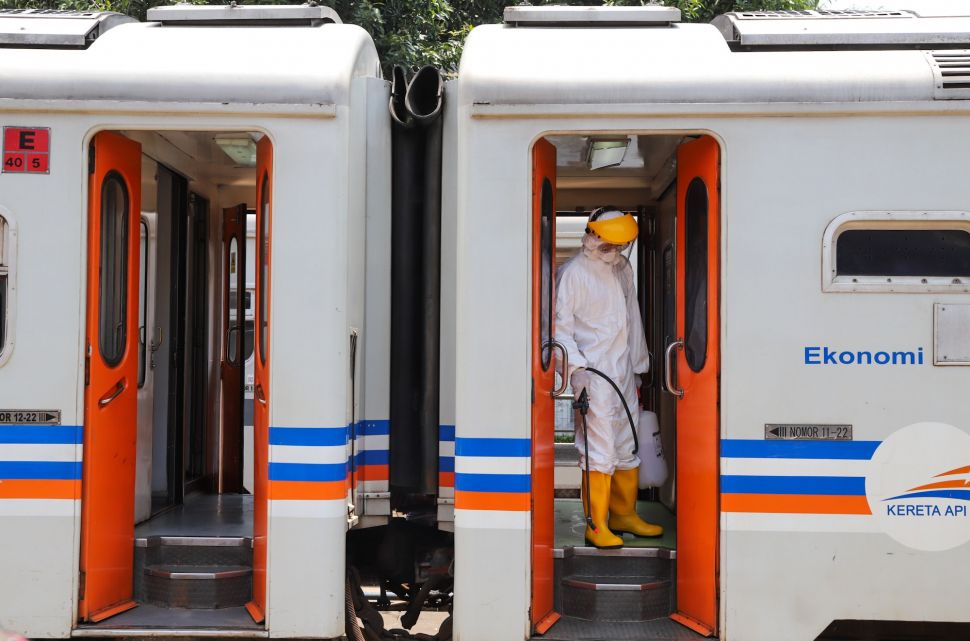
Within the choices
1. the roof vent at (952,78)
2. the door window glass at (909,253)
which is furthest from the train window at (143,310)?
the roof vent at (952,78)

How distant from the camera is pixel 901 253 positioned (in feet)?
13.0

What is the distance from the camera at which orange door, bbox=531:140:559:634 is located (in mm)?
4109

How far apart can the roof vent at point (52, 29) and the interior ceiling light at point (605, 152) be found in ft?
7.98

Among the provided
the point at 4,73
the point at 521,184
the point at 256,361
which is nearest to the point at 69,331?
the point at 256,361

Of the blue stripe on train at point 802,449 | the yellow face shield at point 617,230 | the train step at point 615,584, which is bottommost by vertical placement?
the train step at point 615,584

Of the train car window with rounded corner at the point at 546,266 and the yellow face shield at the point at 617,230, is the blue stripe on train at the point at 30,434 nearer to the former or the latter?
the train car window with rounded corner at the point at 546,266

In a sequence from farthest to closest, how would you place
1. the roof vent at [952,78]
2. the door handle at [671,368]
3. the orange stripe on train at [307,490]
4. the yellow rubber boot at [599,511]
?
the yellow rubber boot at [599,511]
the door handle at [671,368]
the orange stripe on train at [307,490]
the roof vent at [952,78]

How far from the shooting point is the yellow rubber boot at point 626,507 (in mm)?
4895

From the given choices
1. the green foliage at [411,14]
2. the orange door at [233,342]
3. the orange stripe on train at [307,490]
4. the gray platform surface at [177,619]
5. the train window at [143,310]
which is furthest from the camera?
the green foliage at [411,14]

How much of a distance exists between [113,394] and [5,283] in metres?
0.69

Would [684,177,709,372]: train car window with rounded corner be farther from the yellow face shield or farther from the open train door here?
the yellow face shield

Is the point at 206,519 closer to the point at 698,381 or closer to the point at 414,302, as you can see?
the point at 414,302

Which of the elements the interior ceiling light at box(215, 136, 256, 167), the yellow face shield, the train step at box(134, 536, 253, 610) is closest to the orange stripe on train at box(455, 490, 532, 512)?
the train step at box(134, 536, 253, 610)

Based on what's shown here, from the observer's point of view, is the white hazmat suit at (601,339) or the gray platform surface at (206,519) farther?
the gray platform surface at (206,519)
